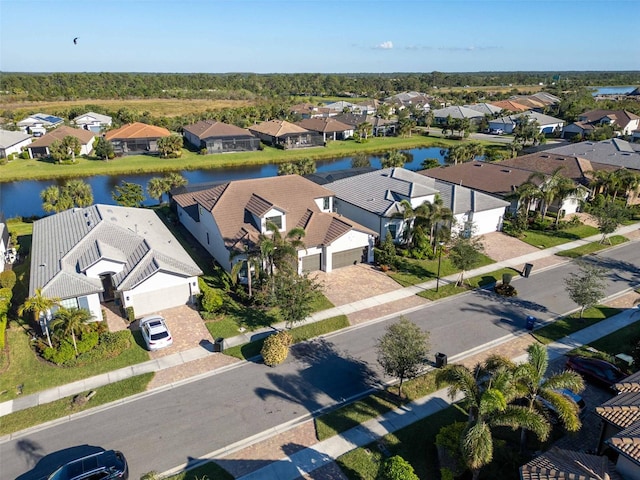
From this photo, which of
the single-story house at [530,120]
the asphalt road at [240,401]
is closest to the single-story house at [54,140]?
the asphalt road at [240,401]

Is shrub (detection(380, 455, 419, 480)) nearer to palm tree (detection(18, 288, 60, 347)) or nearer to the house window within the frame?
palm tree (detection(18, 288, 60, 347))

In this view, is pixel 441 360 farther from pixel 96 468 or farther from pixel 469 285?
pixel 96 468

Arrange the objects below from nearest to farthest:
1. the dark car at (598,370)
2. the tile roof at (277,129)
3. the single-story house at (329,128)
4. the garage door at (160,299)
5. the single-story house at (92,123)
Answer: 1. the dark car at (598,370)
2. the garage door at (160,299)
3. the tile roof at (277,129)
4. the single-story house at (329,128)
5. the single-story house at (92,123)

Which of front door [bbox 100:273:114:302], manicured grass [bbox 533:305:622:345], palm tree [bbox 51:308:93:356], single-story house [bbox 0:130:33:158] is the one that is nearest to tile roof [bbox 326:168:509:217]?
manicured grass [bbox 533:305:622:345]

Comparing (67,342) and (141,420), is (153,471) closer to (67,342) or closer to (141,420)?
(141,420)

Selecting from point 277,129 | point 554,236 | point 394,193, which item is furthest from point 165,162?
point 554,236

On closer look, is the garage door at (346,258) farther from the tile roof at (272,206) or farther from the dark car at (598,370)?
the dark car at (598,370)
